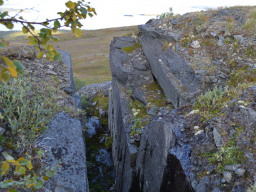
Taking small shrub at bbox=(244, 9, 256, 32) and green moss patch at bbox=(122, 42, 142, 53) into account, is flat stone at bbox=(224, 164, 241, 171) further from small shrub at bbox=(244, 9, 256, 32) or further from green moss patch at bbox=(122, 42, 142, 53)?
green moss patch at bbox=(122, 42, 142, 53)

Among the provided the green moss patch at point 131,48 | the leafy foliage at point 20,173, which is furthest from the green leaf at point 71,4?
the green moss patch at point 131,48

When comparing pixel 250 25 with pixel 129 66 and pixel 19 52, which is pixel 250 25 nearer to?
pixel 129 66

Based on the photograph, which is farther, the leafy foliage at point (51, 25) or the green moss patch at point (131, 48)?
the green moss patch at point (131, 48)

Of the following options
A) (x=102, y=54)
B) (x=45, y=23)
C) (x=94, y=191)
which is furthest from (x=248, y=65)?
(x=102, y=54)

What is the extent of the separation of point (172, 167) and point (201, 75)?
5.22 metres

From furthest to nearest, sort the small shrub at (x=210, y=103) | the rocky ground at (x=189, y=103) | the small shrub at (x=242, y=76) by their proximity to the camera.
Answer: the small shrub at (x=242, y=76) → the small shrub at (x=210, y=103) → the rocky ground at (x=189, y=103)

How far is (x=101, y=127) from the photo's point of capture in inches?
816

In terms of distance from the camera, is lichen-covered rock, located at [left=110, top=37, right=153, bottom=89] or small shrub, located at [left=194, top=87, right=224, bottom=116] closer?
small shrub, located at [left=194, top=87, right=224, bottom=116]

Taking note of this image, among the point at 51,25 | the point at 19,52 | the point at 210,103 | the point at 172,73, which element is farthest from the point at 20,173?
the point at 19,52

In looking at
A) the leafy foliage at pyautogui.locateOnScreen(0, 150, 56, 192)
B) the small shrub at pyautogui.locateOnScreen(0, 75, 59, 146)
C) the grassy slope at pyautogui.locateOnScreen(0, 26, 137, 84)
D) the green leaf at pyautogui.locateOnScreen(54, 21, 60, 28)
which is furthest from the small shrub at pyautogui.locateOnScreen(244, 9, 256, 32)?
the grassy slope at pyautogui.locateOnScreen(0, 26, 137, 84)

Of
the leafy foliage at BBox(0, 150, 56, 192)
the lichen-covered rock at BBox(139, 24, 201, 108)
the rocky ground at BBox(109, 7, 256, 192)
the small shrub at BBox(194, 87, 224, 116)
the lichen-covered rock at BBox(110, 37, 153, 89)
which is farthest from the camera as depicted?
the lichen-covered rock at BBox(110, 37, 153, 89)

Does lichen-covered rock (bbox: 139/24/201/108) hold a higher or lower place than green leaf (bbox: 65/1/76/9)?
lower

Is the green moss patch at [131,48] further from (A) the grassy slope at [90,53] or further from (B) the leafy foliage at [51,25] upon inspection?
(A) the grassy slope at [90,53]

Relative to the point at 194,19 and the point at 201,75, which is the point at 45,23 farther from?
the point at 194,19
